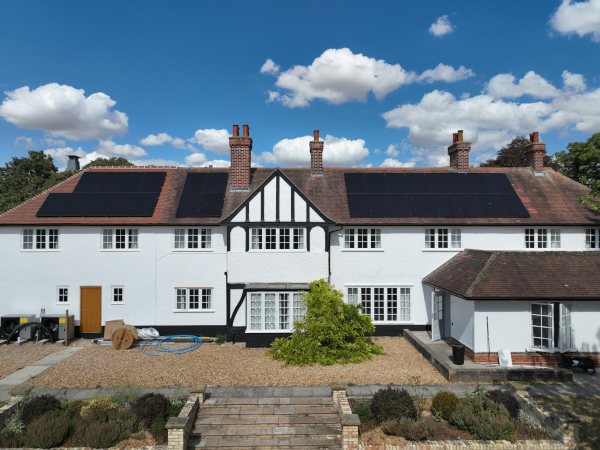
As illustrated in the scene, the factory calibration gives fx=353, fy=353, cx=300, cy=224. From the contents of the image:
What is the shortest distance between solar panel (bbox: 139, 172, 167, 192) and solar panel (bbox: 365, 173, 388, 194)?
12.4 meters

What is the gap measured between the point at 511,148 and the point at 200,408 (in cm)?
3840

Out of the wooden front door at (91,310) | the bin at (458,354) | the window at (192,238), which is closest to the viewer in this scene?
the bin at (458,354)

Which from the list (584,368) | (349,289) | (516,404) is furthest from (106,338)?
(584,368)

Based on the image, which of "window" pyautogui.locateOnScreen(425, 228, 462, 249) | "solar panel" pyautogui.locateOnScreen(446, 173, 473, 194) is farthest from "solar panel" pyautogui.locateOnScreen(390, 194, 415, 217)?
"solar panel" pyautogui.locateOnScreen(446, 173, 473, 194)

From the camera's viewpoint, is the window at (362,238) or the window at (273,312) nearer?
the window at (273,312)

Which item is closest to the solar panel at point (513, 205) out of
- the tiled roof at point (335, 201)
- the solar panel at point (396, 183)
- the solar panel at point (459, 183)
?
the tiled roof at point (335, 201)

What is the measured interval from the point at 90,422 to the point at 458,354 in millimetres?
12324

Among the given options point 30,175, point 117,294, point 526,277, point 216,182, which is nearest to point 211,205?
point 216,182

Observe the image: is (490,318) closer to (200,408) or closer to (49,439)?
(200,408)

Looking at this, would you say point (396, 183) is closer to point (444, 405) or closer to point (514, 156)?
point (444, 405)

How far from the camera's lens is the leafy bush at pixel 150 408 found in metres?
9.69

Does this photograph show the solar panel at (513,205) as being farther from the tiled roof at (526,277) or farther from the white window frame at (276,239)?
the white window frame at (276,239)

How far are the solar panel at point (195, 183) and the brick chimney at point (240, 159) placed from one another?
1778 mm

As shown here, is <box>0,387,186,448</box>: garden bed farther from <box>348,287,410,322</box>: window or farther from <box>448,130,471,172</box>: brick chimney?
<box>448,130,471,172</box>: brick chimney
